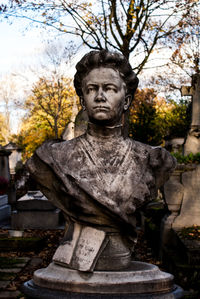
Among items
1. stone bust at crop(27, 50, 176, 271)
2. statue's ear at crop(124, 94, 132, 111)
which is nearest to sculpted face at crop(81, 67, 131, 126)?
stone bust at crop(27, 50, 176, 271)

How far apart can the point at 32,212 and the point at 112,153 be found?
385 inches

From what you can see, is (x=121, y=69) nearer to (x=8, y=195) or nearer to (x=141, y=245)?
(x=141, y=245)

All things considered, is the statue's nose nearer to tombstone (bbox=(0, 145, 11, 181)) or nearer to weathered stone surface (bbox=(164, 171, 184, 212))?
weathered stone surface (bbox=(164, 171, 184, 212))

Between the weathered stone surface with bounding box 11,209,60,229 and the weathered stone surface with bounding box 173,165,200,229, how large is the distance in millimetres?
5364

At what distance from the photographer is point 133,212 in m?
3.44

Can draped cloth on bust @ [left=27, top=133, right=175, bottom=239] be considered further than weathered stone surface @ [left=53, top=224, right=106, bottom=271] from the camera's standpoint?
Yes

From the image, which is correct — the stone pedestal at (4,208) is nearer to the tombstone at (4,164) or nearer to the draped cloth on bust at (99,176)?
the tombstone at (4,164)

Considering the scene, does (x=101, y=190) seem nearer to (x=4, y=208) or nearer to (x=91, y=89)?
(x=91, y=89)

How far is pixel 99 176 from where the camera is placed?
349cm

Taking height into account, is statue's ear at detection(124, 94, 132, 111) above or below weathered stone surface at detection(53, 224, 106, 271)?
above

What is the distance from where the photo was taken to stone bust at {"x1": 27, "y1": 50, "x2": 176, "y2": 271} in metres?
3.34

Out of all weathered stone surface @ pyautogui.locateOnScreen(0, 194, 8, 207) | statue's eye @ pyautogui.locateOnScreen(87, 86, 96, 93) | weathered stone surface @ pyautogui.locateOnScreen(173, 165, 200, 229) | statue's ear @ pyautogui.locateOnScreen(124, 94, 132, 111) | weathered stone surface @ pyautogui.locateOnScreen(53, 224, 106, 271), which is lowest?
weathered stone surface @ pyautogui.locateOnScreen(0, 194, 8, 207)

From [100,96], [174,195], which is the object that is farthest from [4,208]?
[100,96]

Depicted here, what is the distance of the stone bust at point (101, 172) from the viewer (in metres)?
3.34
